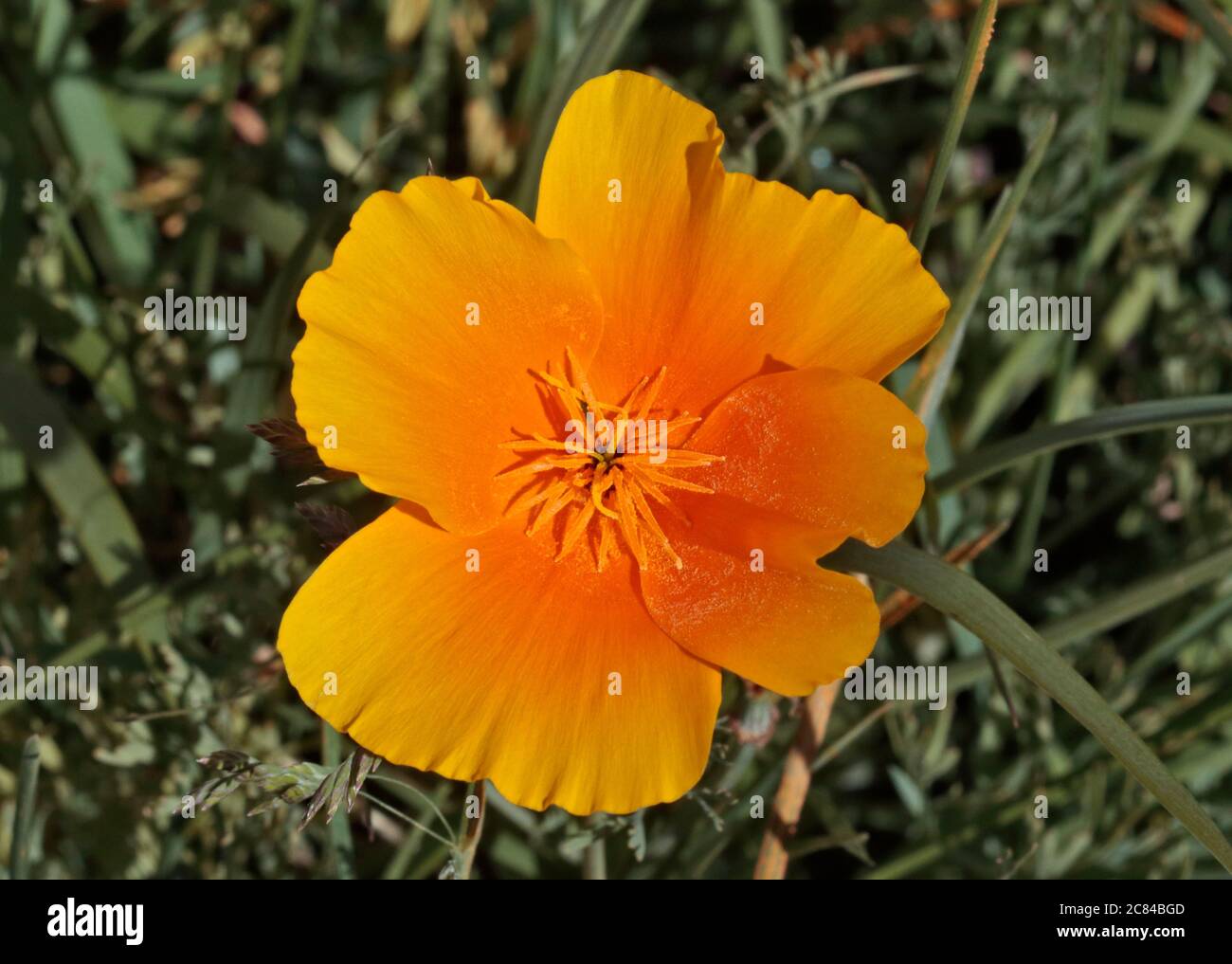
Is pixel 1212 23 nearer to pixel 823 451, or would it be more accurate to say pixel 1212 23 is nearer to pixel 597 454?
pixel 823 451

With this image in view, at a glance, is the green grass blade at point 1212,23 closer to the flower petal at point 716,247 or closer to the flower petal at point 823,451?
the flower petal at point 716,247


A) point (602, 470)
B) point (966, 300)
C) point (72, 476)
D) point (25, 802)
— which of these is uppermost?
point (966, 300)

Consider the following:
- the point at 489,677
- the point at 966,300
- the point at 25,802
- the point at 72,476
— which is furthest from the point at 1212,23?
the point at 25,802

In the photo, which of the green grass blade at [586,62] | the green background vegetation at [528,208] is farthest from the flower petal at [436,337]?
the green grass blade at [586,62]

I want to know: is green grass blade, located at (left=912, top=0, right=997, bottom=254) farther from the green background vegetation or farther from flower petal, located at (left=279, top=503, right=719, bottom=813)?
flower petal, located at (left=279, top=503, right=719, bottom=813)

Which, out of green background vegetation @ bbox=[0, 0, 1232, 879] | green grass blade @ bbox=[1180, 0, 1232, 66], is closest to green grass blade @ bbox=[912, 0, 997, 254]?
green background vegetation @ bbox=[0, 0, 1232, 879]

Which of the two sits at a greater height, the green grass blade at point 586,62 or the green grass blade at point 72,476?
the green grass blade at point 586,62
